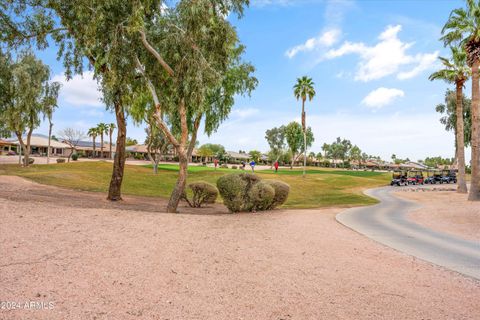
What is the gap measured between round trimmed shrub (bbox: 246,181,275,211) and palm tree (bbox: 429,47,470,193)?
83.9 ft

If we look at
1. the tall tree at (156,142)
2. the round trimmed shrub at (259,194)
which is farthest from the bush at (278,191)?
the tall tree at (156,142)

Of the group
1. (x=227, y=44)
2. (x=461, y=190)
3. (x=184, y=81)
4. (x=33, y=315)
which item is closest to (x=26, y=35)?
(x=184, y=81)

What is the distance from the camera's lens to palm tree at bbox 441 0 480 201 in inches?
1034

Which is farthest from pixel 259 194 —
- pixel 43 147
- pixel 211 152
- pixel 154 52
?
pixel 211 152

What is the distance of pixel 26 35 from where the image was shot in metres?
18.8

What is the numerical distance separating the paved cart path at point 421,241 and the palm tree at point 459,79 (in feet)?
70.7

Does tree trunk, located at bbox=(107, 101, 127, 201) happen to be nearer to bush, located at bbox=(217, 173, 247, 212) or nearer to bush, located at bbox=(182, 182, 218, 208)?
bush, located at bbox=(182, 182, 218, 208)

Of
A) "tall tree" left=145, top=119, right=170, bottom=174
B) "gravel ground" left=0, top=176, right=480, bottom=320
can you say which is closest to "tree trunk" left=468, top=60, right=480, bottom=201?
"gravel ground" left=0, top=176, right=480, bottom=320

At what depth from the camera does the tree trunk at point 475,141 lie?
2594 cm

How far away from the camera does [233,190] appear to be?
17750 mm

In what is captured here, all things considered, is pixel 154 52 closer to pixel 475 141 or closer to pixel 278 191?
pixel 278 191

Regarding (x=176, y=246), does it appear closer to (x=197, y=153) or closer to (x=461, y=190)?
(x=461, y=190)

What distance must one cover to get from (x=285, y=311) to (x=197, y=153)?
117677mm

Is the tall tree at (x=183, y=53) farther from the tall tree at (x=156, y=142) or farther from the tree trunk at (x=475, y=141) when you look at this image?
the tree trunk at (x=475, y=141)
